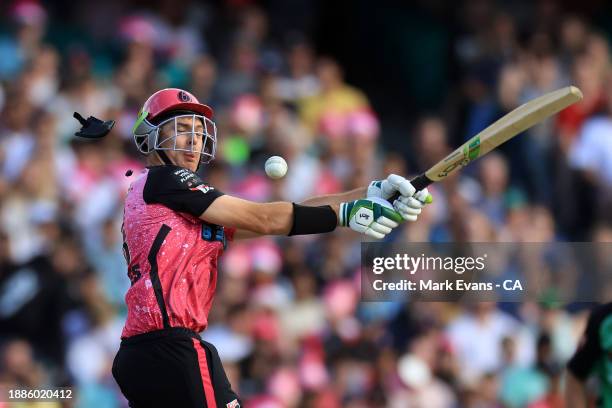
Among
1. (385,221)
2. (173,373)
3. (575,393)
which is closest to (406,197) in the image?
(385,221)

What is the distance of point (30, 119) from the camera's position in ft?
38.3

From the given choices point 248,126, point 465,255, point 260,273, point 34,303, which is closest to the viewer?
point 465,255

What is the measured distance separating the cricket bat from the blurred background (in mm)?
4299

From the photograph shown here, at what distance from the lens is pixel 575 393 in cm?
689

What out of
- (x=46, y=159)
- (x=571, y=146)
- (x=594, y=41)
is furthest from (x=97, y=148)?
(x=594, y=41)

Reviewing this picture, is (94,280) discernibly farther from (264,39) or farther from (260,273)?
(264,39)

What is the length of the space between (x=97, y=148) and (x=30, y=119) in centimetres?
75

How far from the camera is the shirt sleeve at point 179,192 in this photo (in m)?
5.95

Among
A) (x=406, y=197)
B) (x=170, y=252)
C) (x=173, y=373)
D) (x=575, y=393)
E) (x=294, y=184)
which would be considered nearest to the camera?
(x=173, y=373)

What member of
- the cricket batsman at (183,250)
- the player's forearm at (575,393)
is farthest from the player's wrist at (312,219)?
the player's forearm at (575,393)

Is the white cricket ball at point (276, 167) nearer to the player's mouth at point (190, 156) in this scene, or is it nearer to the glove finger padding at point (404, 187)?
the player's mouth at point (190, 156)

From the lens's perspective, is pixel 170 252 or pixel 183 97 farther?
pixel 183 97

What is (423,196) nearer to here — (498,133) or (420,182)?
(420,182)

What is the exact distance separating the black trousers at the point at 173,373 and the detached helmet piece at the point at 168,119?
3.28ft
